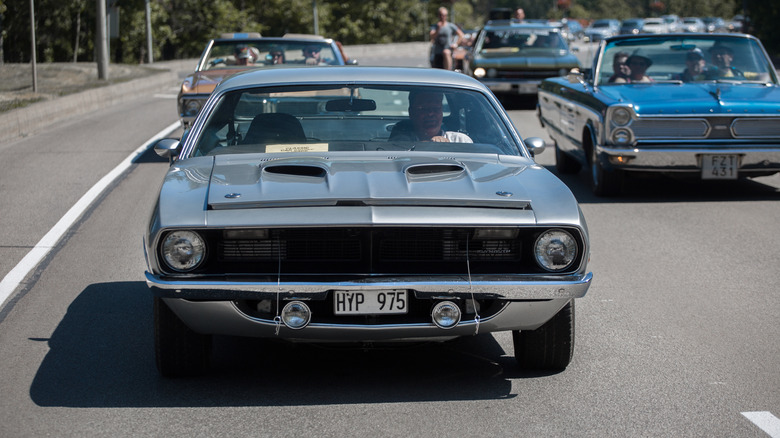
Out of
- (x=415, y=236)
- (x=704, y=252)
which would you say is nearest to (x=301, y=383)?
(x=415, y=236)

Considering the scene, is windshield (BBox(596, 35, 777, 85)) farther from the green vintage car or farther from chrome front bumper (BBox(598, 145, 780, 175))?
the green vintage car

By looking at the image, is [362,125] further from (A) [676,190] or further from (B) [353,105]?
(A) [676,190]

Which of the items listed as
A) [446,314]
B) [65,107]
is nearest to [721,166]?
[446,314]

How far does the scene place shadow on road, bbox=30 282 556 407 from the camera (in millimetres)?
4625

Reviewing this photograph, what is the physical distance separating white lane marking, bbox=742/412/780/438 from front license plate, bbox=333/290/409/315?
148 cm

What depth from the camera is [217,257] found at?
4508mm

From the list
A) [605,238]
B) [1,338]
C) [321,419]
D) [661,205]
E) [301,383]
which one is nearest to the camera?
[321,419]

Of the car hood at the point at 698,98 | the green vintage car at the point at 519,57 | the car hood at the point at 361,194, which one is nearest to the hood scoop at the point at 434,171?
the car hood at the point at 361,194

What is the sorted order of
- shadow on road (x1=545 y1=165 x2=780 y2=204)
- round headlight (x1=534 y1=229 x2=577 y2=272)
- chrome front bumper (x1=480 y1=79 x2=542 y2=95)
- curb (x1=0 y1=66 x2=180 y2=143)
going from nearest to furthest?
round headlight (x1=534 y1=229 x2=577 y2=272) < shadow on road (x1=545 y1=165 x2=780 y2=204) < curb (x1=0 y1=66 x2=180 y2=143) < chrome front bumper (x1=480 y1=79 x2=542 y2=95)

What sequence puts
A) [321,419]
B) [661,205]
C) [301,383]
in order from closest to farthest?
1. [321,419]
2. [301,383]
3. [661,205]

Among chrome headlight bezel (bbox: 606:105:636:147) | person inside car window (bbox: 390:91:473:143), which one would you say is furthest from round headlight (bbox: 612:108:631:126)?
person inside car window (bbox: 390:91:473:143)

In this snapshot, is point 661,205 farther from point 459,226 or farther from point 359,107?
point 459,226

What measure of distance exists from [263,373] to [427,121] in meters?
1.67

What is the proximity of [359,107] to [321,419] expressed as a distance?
2.03m
